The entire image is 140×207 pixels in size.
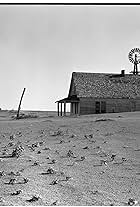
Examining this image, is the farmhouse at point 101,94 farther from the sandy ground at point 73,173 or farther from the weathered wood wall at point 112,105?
the sandy ground at point 73,173

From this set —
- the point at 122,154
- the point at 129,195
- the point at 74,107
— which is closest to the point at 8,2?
the point at 129,195

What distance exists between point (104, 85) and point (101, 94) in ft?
8.37

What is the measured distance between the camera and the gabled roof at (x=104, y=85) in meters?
43.9

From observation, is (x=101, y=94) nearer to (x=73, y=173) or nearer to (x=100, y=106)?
(x=100, y=106)

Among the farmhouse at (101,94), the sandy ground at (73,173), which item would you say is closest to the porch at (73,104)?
the farmhouse at (101,94)

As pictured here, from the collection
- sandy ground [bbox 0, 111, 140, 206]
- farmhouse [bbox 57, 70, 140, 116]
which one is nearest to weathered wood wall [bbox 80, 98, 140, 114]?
farmhouse [bbox 57, 70, 140, 116]

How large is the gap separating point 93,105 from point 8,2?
122 ft

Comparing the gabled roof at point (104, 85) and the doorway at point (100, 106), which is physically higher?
the gabled roof at point (104, 85)

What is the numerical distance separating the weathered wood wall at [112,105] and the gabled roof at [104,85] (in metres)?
0.63

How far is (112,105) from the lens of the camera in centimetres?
4400

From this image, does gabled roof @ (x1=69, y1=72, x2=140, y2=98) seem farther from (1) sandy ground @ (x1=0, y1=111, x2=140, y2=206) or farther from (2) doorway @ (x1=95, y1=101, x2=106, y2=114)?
(1) sandy ground @ (x1=0, y1=111, x2=140, y2=206)

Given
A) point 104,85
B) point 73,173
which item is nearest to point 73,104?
point 104,85

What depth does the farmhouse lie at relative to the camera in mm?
43375

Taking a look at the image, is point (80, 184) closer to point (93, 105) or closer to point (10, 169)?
point (10, 169)
